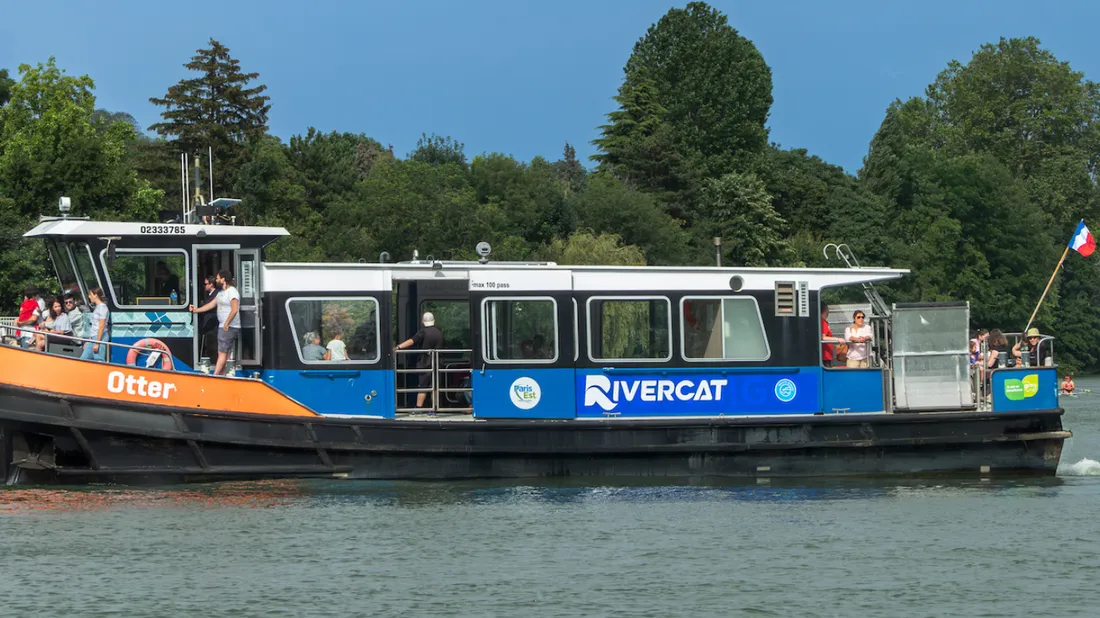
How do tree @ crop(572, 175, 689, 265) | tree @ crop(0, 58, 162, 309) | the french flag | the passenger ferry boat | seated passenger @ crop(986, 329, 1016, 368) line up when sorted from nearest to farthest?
the passenger ferry boat → seated passenger @ crop(986, 329, 1016, 368) → the french flag → tree @ crop(0, 58, 162, 309) → tree @ crop(572, 175, 689, 265)

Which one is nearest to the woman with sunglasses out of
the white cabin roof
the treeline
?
the white cabin roof

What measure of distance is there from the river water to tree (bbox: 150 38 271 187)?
4996cm

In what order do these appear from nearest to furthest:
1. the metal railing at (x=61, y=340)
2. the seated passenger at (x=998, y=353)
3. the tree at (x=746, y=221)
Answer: the metal railing at (x=61, y=340), the seated passenger at (x=998, y=353), the tree at (x=746, y=221)

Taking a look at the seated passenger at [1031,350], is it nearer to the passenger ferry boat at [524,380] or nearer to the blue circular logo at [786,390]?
the passenger ferry boat at [524,380]

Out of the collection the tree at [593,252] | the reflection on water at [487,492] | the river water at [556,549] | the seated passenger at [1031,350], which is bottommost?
the river water at [556,549]

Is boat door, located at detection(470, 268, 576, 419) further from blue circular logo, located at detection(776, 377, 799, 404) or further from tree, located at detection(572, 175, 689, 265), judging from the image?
tree, located at detection(572, 175, 689, 265)

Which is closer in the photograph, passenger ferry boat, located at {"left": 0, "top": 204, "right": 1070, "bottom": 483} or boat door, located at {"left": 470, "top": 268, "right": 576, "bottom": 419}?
passenger ferry boat, located at {"left": 0, "top": 204, "right": 1070, "bottom": 483}

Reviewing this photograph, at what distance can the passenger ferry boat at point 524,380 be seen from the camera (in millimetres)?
17875

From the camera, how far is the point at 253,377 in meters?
18.3

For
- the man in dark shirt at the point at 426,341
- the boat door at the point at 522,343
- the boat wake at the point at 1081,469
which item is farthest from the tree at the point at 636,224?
the boat door at the point at 522,343

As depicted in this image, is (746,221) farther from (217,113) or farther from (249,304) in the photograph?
(249,304)

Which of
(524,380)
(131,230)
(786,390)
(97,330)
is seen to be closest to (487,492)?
(524,380)

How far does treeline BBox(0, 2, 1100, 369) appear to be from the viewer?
59.9 metres

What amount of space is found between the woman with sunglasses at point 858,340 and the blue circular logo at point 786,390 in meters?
0.83
